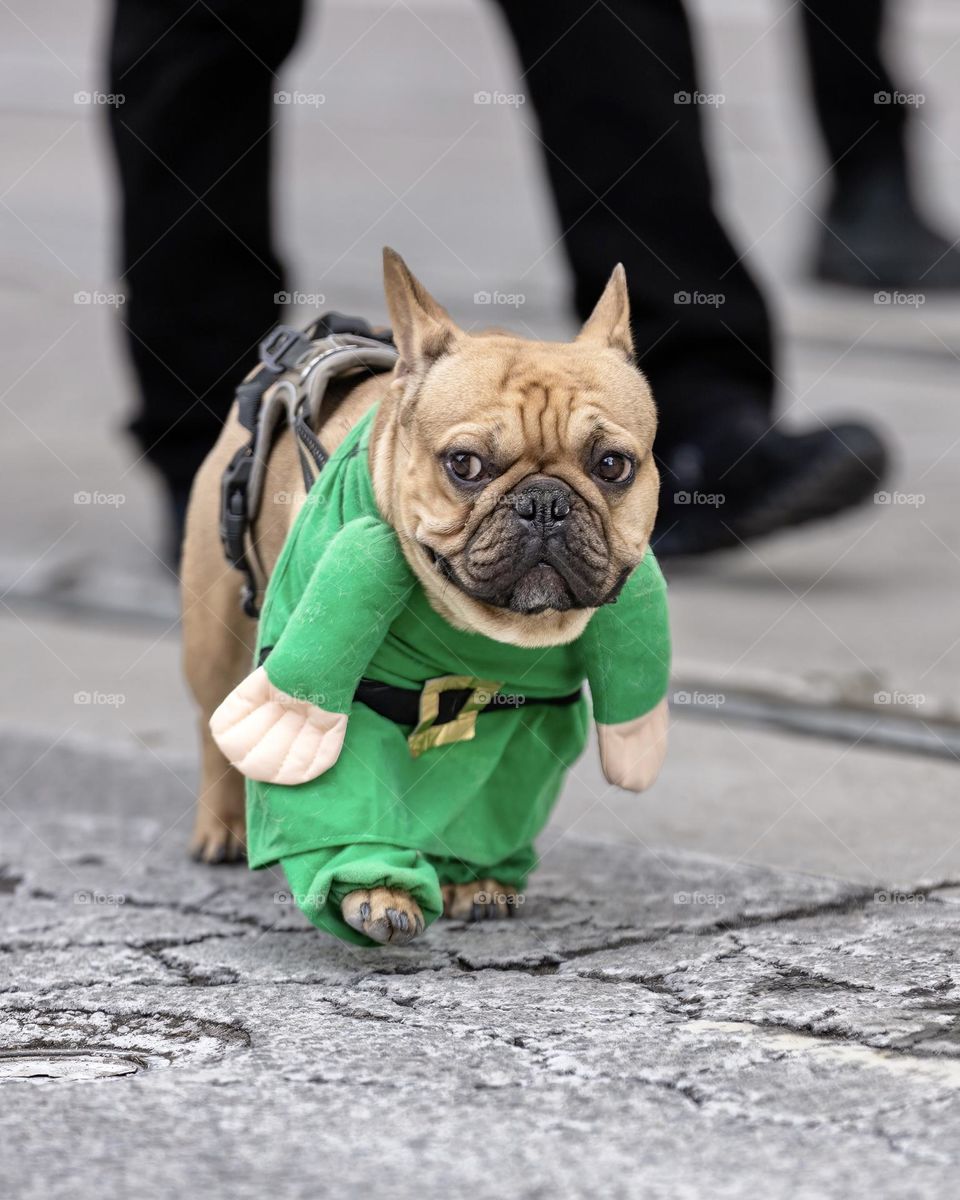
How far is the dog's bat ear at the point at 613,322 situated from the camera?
292 cm

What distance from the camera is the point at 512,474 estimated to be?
268cm

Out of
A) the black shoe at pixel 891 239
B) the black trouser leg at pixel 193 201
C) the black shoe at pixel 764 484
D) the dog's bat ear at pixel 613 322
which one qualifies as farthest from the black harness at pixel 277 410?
the black shoe at pixel 891 239

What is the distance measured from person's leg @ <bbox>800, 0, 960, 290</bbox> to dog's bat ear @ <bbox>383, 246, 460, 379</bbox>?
204 inches

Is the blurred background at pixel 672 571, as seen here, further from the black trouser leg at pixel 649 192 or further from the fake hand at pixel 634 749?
the fake hand at pixel 634 749

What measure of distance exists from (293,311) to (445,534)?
15.4 feet

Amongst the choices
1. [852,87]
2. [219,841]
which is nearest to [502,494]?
[219,841]

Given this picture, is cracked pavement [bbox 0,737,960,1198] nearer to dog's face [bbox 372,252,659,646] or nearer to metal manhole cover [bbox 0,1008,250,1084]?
metal manhole cover [bbox 0,1008,250,1084]

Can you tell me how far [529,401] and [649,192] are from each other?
7.80 ft

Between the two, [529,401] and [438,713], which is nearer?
[529,401]

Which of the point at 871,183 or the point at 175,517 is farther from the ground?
the point at 871,183

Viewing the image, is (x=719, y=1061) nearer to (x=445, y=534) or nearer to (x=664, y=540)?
(x=445, y=534)

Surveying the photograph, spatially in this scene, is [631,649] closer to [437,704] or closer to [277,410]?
[437,704]

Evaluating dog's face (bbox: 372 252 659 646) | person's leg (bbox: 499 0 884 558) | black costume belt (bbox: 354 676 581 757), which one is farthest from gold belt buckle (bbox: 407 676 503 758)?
person's leg (bbox: 499 0 884 558)

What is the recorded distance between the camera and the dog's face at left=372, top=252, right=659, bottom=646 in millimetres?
2648
